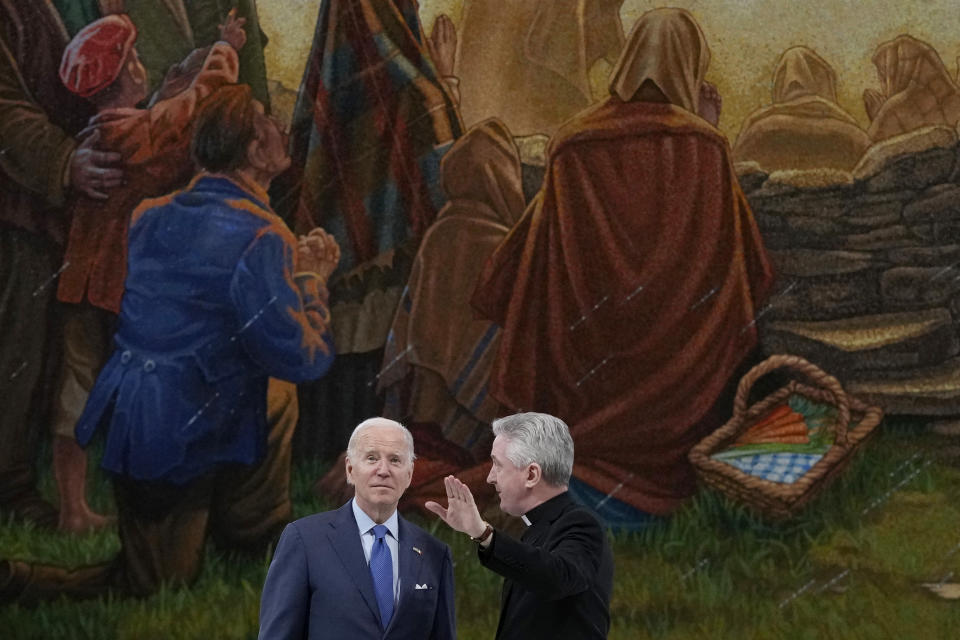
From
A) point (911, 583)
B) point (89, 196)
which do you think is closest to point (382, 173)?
point (89, 196)

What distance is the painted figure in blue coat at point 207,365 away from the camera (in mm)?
7078

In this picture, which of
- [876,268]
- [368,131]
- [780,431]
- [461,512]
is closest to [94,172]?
[368,131]

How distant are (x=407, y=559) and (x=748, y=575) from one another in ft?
13.9

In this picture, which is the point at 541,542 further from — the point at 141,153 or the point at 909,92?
→ the point at 909,92

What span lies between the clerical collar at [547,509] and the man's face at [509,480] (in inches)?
1.1

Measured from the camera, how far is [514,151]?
24.2ft

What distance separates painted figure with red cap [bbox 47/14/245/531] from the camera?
7.31m

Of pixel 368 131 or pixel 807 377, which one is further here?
pixel 368 131

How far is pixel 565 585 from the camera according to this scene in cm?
285

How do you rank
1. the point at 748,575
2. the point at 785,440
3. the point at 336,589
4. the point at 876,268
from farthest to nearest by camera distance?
1. the point at 876,268
2. the point at 785,440
3. the point at 748,575
4. the point at 336,589

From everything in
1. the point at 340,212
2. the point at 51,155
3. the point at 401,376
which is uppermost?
the point at 51,155

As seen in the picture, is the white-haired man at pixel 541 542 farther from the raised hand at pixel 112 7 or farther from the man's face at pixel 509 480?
the raised hand at pixel 112 7

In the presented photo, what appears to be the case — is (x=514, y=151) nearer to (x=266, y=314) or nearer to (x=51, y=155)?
(x=266, y=314)

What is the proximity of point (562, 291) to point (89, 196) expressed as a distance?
120 inches
